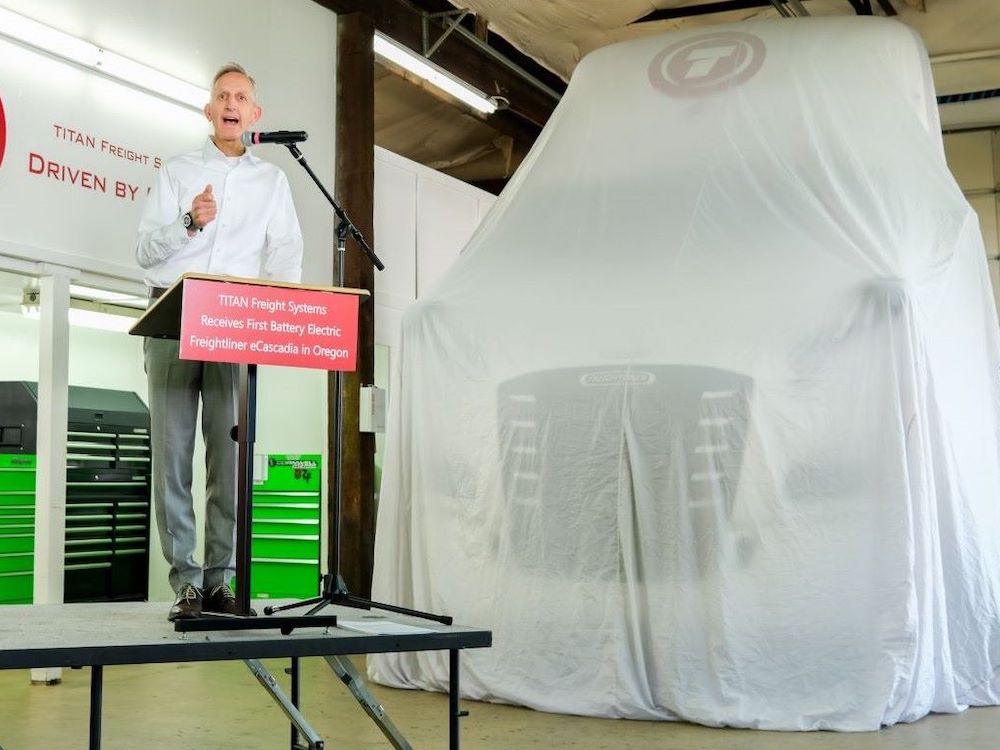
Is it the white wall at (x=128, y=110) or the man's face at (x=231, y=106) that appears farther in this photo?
the white wall at (x=128, y=110)

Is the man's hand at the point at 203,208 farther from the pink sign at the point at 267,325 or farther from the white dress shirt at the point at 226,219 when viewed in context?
the pink sign at the point at 267,325

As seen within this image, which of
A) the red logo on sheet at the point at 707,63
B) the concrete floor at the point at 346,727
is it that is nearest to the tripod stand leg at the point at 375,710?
the concrete floor at the point at 346,727

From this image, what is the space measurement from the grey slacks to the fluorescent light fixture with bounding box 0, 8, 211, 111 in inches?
89.7

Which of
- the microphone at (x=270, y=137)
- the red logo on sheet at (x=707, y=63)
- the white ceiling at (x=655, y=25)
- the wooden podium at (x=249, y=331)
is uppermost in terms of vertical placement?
the white ceiling at (x=655, y=25)

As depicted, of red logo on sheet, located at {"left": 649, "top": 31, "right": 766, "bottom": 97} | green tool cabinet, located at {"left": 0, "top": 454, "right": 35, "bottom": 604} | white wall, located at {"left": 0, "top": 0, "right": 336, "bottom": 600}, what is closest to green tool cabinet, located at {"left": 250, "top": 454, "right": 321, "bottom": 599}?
white wall, located at {"left": 0, "top": 0, "right": 336, "bottom": 600}

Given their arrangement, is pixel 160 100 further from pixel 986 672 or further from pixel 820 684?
pixel 986 672

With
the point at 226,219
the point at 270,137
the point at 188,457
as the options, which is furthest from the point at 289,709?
the point at 270,137

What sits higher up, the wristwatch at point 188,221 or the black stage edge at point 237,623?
the wristwatch at point 188,221

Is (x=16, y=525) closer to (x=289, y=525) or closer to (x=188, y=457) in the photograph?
(x=289, y=525)

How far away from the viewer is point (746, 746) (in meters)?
3.19

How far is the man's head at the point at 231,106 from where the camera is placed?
9.06ft

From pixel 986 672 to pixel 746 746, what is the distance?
1.05 metres

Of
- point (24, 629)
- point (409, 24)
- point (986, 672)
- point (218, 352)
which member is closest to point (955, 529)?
point (986, 672)

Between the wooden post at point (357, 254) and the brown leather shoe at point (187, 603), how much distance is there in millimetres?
3609
